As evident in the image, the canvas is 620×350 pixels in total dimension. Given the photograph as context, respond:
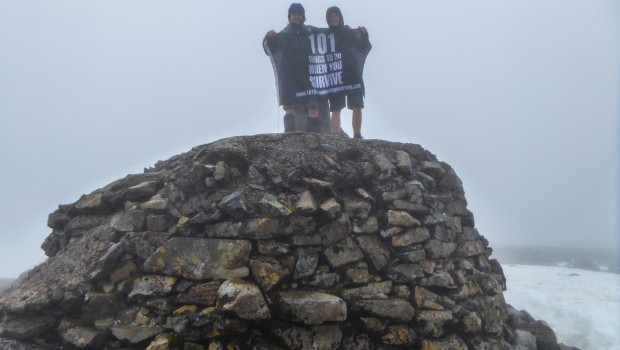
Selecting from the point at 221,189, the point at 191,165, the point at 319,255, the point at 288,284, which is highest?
the point at 191,165

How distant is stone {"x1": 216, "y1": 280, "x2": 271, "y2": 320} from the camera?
543 centimetres

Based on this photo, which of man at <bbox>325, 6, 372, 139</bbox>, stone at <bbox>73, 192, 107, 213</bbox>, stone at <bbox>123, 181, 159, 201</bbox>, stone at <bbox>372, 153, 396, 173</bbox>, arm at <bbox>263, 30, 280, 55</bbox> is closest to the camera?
stone at <bbox>123, 181, 159, 201</bbox>

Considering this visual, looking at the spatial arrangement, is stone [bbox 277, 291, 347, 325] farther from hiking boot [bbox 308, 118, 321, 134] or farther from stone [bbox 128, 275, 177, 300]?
hiking boot [bbox 308, 118, 321, 134]

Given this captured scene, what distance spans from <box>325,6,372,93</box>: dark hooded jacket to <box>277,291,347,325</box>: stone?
637cm

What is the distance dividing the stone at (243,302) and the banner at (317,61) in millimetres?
5948

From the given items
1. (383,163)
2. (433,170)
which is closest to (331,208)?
(383,163)

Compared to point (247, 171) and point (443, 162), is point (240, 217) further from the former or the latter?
point (443, 162)

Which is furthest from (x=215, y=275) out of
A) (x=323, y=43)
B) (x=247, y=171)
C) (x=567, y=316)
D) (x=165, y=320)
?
(x=567, y=316)

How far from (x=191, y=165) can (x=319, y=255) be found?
3044 mm

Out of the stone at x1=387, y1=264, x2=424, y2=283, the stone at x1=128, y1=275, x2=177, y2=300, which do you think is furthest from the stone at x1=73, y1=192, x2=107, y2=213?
the stone at x1=387, y1=264, x2=424, y2=283

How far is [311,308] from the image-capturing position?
18.5 ft

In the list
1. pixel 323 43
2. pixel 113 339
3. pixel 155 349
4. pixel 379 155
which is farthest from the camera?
pixel 323 43

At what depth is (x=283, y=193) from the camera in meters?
6.91

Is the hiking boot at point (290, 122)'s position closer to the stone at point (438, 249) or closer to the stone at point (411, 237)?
the stone at point (411, 237)
